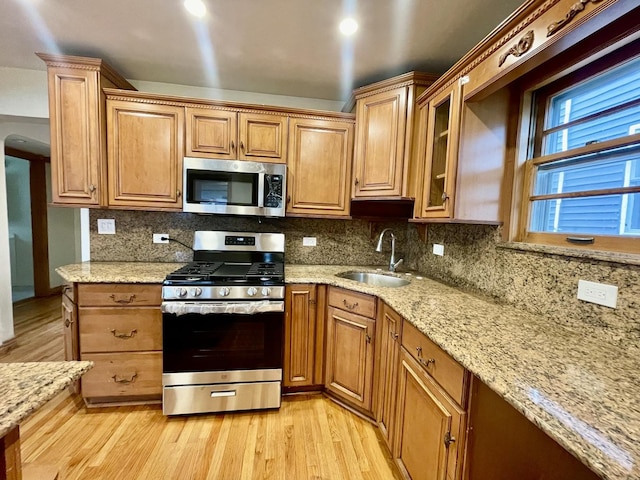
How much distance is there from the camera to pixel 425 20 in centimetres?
157

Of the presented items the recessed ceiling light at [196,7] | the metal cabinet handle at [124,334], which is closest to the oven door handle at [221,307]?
the metal cabinet handle at [124,334]

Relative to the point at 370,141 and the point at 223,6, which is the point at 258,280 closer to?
the point at 370,141

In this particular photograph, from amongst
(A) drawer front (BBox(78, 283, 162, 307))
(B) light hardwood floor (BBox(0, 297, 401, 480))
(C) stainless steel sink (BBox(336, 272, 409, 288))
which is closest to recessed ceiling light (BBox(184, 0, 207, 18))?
(A) drawer front (BBox(78, 283, 162, 307))

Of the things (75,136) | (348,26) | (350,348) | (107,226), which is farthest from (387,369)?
(75,136)

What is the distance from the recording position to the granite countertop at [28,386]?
1.83 ft

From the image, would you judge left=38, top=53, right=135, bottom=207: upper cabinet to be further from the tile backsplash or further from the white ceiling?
the tile backsplash

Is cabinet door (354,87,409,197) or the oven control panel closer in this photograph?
the oven control panel

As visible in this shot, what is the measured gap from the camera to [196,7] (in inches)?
59.7

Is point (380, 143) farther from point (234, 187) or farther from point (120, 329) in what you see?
point (120, 329)

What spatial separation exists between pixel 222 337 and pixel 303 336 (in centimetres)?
56

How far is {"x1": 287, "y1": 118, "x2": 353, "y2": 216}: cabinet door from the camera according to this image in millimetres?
2262

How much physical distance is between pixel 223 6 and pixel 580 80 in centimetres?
177

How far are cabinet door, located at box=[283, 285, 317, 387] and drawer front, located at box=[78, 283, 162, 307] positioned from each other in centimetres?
88

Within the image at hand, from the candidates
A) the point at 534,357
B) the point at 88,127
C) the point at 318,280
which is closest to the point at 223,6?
the point at 88,127
